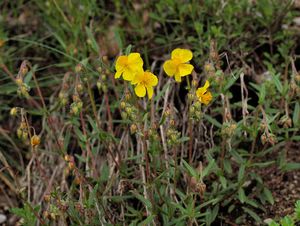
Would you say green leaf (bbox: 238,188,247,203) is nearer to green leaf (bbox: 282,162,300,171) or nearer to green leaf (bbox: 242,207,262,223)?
green leaf (bbox: 242,207,262,223)

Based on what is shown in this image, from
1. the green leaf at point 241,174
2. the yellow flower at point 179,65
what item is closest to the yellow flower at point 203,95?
the yellow flower at point 179,65

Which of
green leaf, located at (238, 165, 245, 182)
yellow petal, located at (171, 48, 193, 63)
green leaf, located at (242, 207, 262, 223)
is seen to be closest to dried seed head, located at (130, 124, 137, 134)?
yellow petal, located at (171, 48, 193, 63)

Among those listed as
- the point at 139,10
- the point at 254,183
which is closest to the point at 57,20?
the point at 139,10

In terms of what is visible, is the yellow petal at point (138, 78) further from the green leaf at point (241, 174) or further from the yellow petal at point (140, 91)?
the green leaf at point (241, 174)

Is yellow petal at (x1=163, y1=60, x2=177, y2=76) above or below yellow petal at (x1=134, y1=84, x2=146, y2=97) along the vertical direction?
above

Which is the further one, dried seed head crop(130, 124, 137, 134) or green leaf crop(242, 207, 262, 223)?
green leaf crop(242, 207, 262, 223)

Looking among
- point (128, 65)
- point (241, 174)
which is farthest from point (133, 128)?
point (241, 174)

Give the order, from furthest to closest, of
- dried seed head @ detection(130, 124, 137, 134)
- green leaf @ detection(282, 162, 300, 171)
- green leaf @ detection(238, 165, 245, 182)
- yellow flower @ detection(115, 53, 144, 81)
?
green leaf @ detection(282, 162, 300, 171)
green leaf @ detection(238, 165, 245, 182)
dried seed head @ detection(130, 124, 137, 134)
yellow flower @ detection(115, 53, 144, 81)

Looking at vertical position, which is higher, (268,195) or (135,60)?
(135,60)

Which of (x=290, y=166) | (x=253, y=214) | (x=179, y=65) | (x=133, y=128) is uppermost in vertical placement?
(x=179, y=65)

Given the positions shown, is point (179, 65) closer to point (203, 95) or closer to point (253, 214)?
point (203, 95)

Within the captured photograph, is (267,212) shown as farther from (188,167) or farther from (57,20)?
(57,20)
